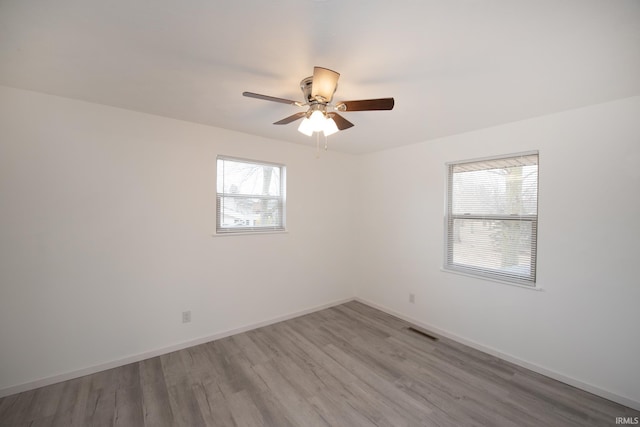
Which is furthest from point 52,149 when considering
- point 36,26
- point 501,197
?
point 501,197

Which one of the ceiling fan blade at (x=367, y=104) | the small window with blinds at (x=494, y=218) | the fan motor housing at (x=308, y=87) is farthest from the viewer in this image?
the small window with blinds at (x=494, y=218)

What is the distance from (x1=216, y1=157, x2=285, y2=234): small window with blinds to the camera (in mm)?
3088

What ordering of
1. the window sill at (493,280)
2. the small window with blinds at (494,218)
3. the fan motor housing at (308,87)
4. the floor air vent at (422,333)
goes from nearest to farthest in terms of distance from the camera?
the fan motor housing at (308,87), the window sill at (493,280), the small window with blinds at (494,218), the floor air vent at (422,333)

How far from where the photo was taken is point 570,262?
2.27 meters

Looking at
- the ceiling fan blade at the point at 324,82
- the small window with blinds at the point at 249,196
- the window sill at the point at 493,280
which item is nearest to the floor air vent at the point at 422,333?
the window sill at the point at 493,280

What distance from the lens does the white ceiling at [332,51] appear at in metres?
1.21

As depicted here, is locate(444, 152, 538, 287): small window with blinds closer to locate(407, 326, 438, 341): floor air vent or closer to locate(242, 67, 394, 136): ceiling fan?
locate(407, 326, 438, 341): floor air vent

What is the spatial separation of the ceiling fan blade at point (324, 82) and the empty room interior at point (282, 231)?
0.06 feet

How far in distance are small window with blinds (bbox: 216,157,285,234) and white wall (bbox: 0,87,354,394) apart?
0.14 m

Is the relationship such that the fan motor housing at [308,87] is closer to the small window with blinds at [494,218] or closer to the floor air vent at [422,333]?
the small window with blinds at [494,218]

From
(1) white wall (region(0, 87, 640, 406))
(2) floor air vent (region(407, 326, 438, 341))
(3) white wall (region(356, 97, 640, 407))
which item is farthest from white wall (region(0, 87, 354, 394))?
(3) white wall (region(356, 97, 640, 407))

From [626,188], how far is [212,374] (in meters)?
3.80

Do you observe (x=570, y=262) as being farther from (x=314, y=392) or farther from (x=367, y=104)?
(x=314, y=392)

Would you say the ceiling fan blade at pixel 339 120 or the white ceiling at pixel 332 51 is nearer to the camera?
the white ceiling at pixel 332 51
